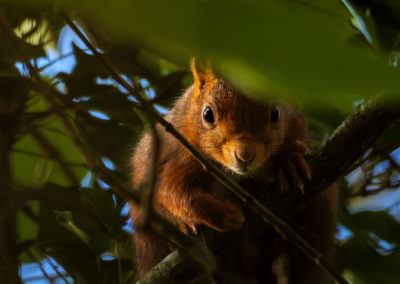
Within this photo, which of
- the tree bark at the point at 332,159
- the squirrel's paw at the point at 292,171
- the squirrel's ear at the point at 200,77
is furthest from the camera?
the squirrel's ear at the point at 200,77

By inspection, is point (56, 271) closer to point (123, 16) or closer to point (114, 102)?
point (114, 102)

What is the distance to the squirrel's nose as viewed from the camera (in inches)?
61.0

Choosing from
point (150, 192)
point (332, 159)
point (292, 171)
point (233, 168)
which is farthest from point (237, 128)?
point (150, 192)

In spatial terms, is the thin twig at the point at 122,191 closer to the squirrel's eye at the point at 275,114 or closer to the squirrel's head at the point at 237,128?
the squirrel's head at the point at 237,128

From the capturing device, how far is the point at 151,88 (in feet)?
7.41

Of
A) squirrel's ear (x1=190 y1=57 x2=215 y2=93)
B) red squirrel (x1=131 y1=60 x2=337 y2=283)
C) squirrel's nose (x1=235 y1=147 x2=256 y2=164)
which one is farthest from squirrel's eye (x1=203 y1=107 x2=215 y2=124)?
squirrel's nose (x1=235 y1=147 x2=256 y2=164)

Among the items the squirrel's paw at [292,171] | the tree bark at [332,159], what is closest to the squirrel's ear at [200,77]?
the squirrel's paw at [292,171]

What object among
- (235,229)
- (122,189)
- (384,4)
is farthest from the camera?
(235,229)

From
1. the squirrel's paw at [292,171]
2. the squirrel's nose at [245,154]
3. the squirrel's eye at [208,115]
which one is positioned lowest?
the squirrel's paw at [292,171]

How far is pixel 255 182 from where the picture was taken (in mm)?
1771

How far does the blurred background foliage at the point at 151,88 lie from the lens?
26 cm

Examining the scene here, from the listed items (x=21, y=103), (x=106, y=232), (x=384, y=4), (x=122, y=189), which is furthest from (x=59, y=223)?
(x=384, y=4)

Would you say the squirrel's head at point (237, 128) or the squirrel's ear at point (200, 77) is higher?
the squirrel's ear at point (200, 77)

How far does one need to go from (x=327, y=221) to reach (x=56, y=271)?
1.08m
